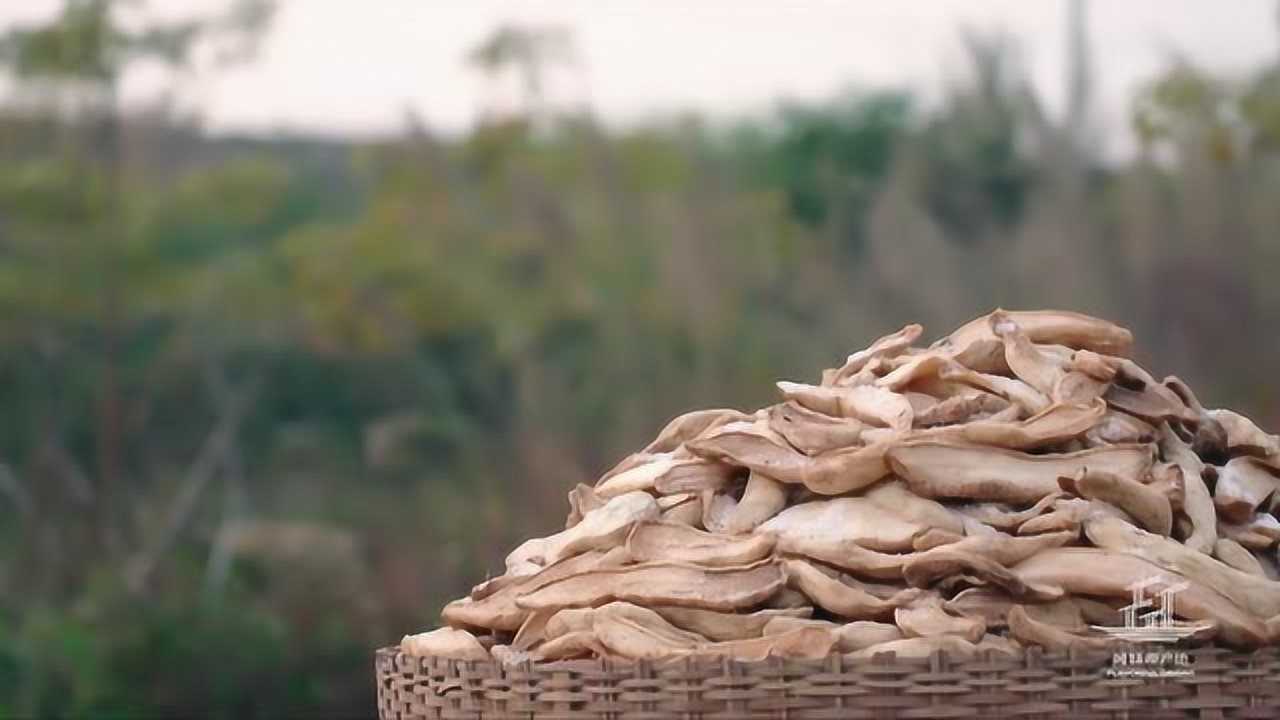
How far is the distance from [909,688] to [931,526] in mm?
164

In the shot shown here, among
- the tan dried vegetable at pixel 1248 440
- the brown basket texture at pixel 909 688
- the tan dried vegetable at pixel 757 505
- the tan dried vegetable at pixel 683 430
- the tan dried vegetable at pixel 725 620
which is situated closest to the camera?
the brown basket texture at pixel 909 688

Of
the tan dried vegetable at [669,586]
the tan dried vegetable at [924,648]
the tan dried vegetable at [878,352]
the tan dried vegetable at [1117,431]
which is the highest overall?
the tan dried vegetable at [878,352]

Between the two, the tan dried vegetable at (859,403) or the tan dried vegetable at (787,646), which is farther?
the tan dried vegetable at (859,403)

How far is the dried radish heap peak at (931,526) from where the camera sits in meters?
1.39

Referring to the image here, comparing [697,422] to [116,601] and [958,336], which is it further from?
[116,601]

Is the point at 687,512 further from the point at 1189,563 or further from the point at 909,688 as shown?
the point at 1189,563

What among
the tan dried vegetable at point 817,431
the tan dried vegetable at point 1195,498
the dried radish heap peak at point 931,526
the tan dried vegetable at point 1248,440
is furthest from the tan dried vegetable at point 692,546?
the tan dried vegetable at point 1248,440

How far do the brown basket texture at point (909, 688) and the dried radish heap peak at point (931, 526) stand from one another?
0.08 feet

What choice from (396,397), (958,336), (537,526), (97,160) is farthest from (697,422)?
(97,160)

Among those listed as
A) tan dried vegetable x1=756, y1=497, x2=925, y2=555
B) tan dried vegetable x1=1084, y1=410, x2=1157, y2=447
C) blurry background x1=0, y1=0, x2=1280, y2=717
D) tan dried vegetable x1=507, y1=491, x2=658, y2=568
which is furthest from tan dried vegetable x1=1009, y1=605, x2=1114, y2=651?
blurry background x1=0, y1=0, x2=1280, y2=717

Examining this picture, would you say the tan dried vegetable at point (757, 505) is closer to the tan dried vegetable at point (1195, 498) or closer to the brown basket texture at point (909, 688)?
the brown basket texture at point (909, 688)

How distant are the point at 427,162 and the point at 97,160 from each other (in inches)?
43.5

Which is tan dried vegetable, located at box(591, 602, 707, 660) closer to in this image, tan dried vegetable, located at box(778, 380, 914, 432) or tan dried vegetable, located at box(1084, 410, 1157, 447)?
tan dried vegetable, located at box(778, 380, 914, 432)

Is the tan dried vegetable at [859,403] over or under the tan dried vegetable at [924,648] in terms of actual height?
over
